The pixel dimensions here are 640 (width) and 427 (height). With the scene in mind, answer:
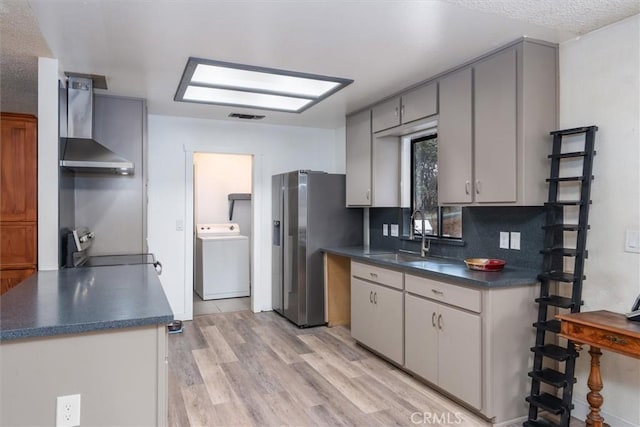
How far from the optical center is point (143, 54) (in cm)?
276

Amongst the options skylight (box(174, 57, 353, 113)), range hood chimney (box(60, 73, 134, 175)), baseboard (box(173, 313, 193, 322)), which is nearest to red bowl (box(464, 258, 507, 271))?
skylight (box(174, 57, 353, 113))

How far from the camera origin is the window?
3522 millimetres

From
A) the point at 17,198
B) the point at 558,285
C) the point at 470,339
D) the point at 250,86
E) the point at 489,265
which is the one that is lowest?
the point at 470,339

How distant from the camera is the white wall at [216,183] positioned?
21.5 ft

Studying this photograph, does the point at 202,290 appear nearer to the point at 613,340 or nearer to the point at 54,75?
the point at 54,75

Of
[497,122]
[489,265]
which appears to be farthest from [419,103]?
[489,265]

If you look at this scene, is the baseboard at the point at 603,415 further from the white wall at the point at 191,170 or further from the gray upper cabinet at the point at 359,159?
the white wall at the point at 191,170

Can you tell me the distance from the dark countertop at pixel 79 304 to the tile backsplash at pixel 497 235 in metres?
2.29

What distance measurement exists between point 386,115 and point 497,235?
58.6 inches

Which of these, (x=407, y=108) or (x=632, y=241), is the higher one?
(x=407, y=108)

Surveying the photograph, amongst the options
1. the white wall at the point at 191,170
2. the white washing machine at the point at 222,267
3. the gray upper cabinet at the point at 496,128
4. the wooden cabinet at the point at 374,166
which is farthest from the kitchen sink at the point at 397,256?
the white washing machine at the point at 222,267

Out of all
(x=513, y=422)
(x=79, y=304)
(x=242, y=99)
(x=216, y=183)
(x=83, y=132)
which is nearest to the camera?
(x=79, y=304)

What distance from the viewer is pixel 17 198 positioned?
166 inches

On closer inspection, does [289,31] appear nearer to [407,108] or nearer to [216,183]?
[407,108]
